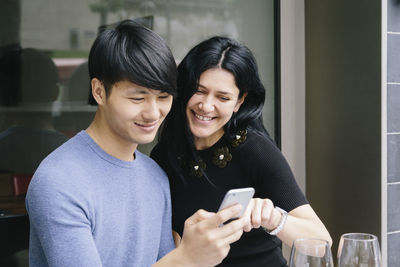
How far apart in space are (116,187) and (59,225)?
0.21 m

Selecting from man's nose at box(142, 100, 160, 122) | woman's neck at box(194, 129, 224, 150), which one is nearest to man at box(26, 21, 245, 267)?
man's nose at box(142, 100, 160, 122)

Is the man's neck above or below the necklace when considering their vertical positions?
above

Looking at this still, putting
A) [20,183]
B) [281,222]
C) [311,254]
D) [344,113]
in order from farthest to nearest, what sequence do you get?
[344,113] < [20,183] < [281,222] < [311,254]

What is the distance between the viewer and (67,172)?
1118 millimetres

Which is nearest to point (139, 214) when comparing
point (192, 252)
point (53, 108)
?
point (192, 252)

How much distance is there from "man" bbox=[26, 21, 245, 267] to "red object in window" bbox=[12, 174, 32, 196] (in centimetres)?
108

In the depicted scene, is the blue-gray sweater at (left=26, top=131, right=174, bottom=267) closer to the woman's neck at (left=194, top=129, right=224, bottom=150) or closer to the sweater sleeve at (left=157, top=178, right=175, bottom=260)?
the sweater sleeve at (left=157, top=178, right=175, bottom=260)

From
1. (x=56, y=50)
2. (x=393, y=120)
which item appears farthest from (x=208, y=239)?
(x=393, y=120)

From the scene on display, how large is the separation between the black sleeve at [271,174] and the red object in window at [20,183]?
111cm

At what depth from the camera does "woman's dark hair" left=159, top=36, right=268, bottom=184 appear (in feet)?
5.04

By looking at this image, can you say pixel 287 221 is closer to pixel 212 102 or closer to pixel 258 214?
pixel 258 214

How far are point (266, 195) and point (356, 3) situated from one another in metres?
1.54

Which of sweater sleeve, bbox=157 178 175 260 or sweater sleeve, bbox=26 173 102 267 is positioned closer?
A: sweater sleeve, bbox=26 173 102 267

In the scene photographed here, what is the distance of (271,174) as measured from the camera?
1.54 m
